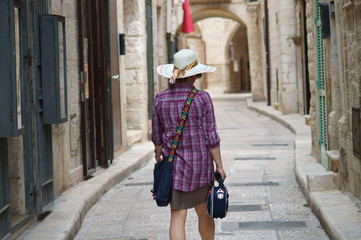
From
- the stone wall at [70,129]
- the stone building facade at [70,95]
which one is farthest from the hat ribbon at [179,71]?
the stone wall at [70,129]

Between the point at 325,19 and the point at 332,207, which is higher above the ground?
the point at 325,19

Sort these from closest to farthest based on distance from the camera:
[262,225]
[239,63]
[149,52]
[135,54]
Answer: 1. [262,225]
2. [135,54]
3. [149,52]
4. [239,63]

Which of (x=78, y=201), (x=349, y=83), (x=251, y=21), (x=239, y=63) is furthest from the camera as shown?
(x=239, y=63)

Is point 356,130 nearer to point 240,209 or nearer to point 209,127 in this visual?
point 240,209

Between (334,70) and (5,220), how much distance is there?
150 inches

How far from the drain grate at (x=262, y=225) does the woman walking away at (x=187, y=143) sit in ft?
4.87

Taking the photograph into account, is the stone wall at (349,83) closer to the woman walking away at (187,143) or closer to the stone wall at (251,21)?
the woman walking away at (187,143)

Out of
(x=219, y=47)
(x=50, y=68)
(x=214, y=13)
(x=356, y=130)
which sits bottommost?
(x=356, y=130)

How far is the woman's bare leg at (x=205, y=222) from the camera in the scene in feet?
15.8

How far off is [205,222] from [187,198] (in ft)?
0.76

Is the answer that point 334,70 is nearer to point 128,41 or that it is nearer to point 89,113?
point 89,113

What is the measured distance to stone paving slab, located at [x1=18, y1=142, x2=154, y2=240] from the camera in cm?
572

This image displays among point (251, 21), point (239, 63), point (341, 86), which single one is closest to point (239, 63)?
point (239, 63)

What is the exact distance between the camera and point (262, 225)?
20.5 ft
